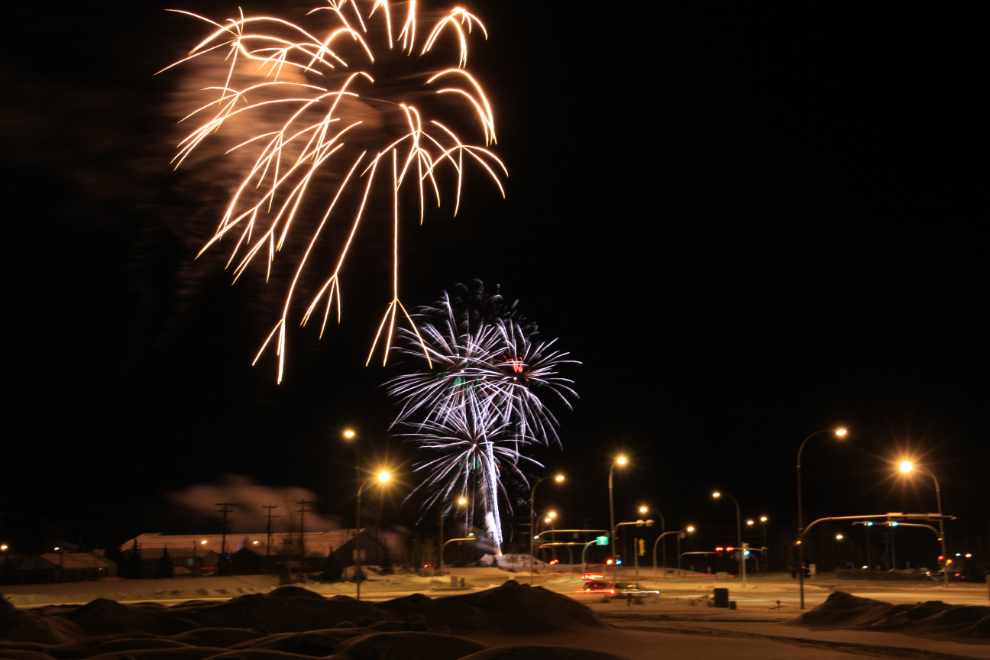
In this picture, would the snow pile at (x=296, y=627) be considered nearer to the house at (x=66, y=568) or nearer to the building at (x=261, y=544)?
the house at (x=66, y=568)

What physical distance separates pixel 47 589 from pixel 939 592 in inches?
1999

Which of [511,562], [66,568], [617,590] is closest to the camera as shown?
[617,590]

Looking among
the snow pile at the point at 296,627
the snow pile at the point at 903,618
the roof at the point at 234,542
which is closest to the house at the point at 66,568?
the roof at the point at 234,542

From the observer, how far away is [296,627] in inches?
811

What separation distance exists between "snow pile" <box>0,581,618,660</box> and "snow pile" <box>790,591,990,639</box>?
24.6 feet

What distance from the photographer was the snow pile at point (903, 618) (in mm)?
20516

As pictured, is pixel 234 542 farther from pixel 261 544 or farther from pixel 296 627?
pixel 296 627

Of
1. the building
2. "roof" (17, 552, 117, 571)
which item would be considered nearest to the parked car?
"roof" (17, 552, 117, 571)

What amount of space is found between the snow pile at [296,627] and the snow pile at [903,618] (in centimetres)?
749

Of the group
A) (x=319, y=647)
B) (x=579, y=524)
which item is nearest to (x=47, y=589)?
(x=319, y=647)

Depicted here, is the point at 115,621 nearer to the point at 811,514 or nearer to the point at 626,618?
the point at 626,618

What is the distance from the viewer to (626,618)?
3017cm

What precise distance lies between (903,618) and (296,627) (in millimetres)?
16806

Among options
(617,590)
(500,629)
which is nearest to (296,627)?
(500,629)
